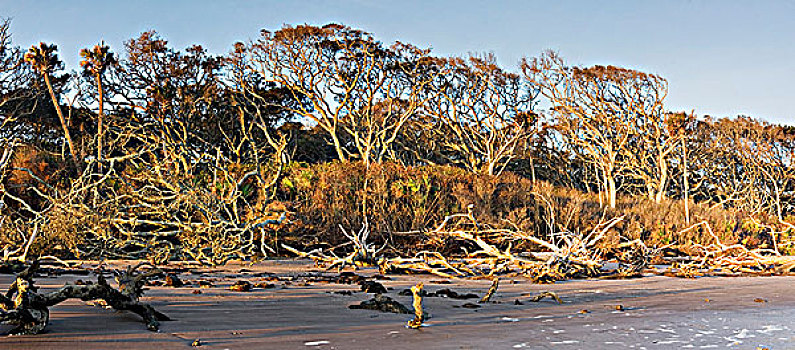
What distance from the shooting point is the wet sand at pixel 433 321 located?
3553mm

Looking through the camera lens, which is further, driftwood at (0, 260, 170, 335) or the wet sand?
the wet sand

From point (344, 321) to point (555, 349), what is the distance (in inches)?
53.7

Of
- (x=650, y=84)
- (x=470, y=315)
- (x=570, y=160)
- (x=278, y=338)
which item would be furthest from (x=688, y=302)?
(x=570, y=160)

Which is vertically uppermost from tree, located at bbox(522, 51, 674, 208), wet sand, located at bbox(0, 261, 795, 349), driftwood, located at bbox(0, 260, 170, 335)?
tree, located at bbox(522, 51, 674, 208)

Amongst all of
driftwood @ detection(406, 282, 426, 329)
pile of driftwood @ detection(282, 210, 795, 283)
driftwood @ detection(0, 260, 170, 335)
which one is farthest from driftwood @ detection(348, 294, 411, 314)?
pile of driftwood @ detection(282, 210, 795, 283)

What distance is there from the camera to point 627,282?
793 cm

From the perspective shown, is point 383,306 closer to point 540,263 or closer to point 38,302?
point 38,302

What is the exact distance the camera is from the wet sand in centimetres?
355

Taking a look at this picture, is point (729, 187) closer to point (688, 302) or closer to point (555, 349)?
point (688, 302)

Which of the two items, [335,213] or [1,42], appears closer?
[335,213]

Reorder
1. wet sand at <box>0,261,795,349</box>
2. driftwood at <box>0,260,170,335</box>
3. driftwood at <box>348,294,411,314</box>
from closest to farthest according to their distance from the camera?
driftwood at <box>0,260,170,335</box> < wet sand at <box>0,261,795,349</box> < driftwood at <box>348,294,411,314</box>

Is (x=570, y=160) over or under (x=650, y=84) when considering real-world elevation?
under

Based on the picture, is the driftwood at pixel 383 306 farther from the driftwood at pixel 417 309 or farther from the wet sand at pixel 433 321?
the driftwood at pixel 417 309

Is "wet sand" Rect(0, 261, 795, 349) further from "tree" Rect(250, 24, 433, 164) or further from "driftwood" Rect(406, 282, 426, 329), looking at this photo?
"tree" Rect(250, 24, 433, 164)
